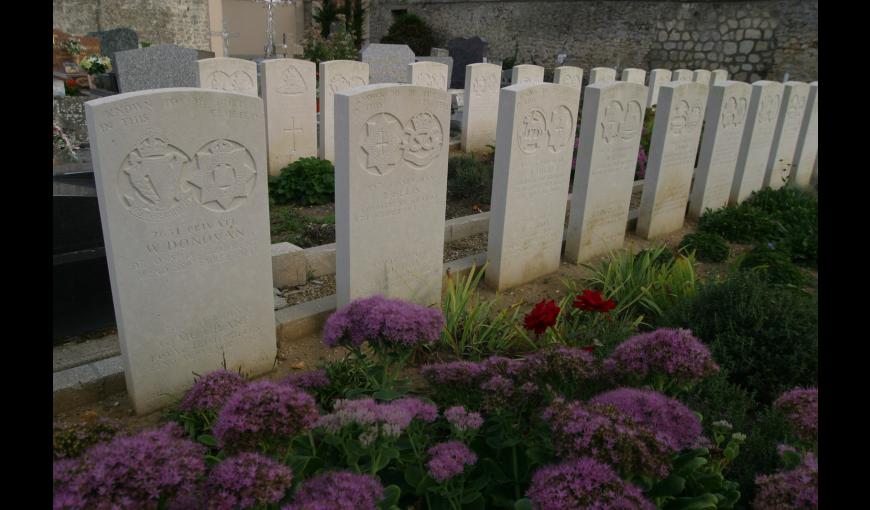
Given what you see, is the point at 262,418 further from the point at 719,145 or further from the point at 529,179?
the point at 719,145

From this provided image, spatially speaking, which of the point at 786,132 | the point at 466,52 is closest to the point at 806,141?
the point at 786,132

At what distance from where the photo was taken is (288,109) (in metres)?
7.77

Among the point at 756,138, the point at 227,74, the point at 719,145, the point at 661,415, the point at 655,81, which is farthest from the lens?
the point at 655,81

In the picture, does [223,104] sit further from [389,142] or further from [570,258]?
[570,258]

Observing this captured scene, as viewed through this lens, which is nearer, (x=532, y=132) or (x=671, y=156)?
(x=532, y=132)

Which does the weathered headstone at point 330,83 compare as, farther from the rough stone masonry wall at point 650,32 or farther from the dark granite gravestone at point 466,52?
the rough stone masonry wall at point 650,32

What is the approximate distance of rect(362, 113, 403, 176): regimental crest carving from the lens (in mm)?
3857

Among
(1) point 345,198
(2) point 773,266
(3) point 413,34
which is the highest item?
(3) point 413,34

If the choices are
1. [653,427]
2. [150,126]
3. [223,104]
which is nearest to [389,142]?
[223,104]

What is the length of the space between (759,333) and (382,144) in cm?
253

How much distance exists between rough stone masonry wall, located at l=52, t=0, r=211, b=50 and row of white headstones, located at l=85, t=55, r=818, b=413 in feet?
62.3

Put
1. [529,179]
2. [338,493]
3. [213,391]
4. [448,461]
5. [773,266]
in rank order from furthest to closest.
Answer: [773,266]
[529,179]
[213,391]
[448,461]
[338,493]

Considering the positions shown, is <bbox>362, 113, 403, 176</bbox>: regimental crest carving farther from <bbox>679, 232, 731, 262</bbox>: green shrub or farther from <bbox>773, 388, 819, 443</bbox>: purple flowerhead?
→ <bbox>679, 232, 731, 262</bbox>: green shrub

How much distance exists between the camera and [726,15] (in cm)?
1788
